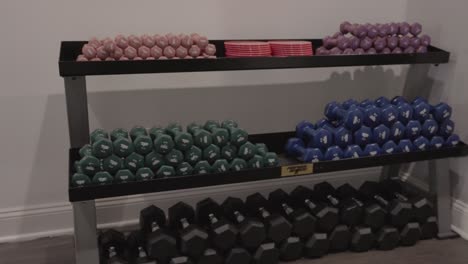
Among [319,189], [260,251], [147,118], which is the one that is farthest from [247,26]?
[260,251]

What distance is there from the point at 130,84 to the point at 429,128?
1.80 m

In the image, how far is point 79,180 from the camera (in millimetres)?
1979

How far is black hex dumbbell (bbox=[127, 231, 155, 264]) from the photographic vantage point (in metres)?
2.25

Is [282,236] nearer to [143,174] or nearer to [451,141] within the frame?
[143,174]

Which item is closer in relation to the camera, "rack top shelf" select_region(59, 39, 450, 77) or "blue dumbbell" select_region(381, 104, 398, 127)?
"rack top shelf" select_region(59, 39, 450, 77)

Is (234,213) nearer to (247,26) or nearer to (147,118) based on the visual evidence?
(147,118)

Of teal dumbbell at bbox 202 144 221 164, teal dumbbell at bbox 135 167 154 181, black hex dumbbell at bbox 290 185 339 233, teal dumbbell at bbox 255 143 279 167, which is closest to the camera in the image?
teal dumbbell at bbox 135 167 154 181

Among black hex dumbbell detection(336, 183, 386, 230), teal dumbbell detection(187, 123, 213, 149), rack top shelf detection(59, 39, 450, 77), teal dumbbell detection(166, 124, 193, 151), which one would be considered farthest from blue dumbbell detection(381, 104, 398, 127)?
teal dumbbell detection(166, 124, 193, 151)

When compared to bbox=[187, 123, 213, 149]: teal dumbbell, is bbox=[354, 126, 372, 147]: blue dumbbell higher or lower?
lower

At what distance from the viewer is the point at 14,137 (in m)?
2.52

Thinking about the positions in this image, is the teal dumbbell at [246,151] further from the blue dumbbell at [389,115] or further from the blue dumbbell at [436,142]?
the blue dumbbell at [436,142]

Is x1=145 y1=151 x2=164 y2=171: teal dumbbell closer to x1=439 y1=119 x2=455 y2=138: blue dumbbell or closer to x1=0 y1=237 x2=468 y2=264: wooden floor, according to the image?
x1=0 y1=237 x2=468 y2=264: wooden floor

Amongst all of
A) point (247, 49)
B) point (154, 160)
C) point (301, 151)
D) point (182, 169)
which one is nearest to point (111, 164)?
point (154, 160)

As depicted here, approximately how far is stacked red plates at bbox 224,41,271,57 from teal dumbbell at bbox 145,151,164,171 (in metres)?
0.68
